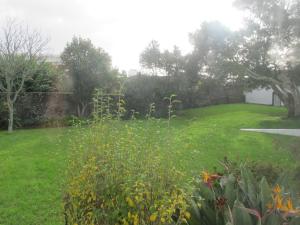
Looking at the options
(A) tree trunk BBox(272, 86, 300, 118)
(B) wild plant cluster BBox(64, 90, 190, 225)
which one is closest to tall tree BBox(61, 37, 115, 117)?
(A) tree trunk BBox(272, 86, 300, 118)

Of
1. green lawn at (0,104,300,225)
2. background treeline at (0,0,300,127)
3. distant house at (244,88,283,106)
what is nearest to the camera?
green lawn at (0,104,300,225)

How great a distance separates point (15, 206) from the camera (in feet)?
18.4

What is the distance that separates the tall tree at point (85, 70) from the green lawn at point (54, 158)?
5.43m

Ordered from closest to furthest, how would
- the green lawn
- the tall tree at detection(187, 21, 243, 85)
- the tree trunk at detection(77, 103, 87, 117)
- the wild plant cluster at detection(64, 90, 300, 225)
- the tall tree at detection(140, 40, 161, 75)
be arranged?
the wild plant cluster at detection(64, 90, 300, 225)
the green lawn
the tree trunk at detection(77, 103, 87, 117)
the tall tree at detection(187, 21, 243, 85)
the tall tree at detection(140, 40, 161, 75)

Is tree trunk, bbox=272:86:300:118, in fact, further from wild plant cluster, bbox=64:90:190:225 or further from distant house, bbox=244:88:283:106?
wild plant cluster, bbox=64:90:190:225

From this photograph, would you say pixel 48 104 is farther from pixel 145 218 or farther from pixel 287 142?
pixel 145 218

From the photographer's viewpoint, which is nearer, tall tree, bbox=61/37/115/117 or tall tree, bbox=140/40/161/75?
tall tree, bbox=61/37/115/117

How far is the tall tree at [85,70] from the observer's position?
717 inches

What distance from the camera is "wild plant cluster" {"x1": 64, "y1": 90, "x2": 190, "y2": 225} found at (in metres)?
2.82

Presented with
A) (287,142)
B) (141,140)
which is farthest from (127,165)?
(287,142)

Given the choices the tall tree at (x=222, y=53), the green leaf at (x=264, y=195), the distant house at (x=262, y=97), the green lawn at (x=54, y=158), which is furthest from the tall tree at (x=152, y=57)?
the green leaf at (x=264, y=195)

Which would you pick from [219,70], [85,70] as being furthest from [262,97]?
[85,70]

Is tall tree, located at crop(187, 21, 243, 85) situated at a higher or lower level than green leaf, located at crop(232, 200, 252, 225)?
higher

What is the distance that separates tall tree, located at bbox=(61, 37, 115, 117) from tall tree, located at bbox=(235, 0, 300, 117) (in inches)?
271
